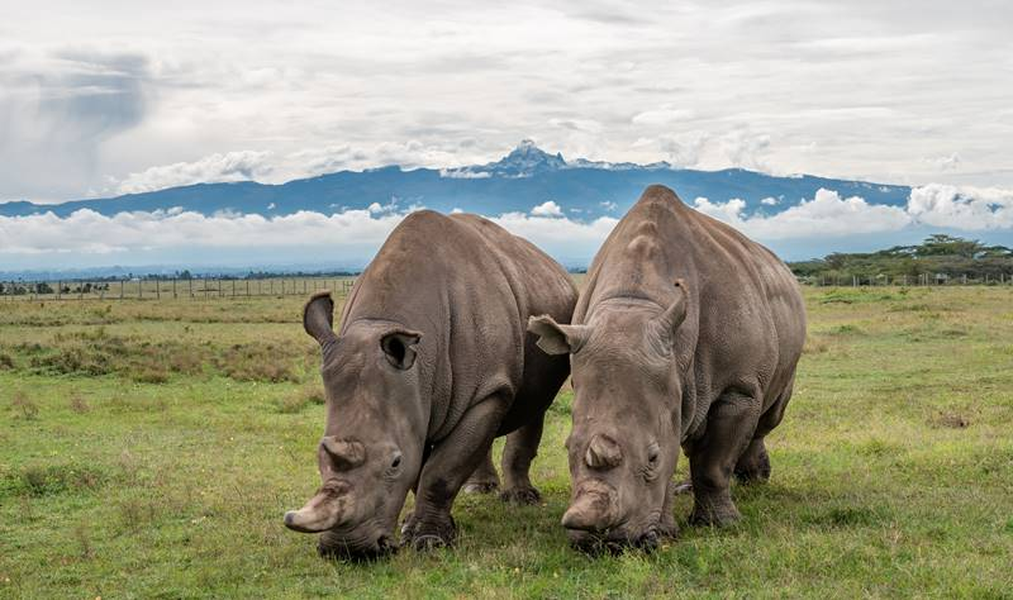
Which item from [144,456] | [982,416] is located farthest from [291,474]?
[982,416]

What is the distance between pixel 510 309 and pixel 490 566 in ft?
8.41

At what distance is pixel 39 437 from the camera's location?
16531 millimetres

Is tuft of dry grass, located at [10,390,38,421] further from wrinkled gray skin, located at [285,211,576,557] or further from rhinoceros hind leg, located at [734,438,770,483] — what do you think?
rhinoceros hind leg, located at [734,438,770,483]

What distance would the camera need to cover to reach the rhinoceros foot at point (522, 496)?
38.9 feet

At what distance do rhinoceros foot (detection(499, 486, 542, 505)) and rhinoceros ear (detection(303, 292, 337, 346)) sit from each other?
364 centimetres

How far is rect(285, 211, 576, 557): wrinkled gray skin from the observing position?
8.21 meters

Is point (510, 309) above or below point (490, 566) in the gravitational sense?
above

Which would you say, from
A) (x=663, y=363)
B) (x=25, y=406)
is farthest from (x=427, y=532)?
(x=25, y=406)

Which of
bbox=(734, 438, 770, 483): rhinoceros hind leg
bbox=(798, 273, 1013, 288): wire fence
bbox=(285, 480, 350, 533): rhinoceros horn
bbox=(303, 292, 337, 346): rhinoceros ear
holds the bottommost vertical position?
bbox=(798, 273, 1013, 288): wire fence

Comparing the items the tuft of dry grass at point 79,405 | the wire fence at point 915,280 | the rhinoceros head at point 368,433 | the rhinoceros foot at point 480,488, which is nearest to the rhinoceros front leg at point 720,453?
the rhinoceros head at point 368,433

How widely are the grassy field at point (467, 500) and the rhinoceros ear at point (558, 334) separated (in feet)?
5.28

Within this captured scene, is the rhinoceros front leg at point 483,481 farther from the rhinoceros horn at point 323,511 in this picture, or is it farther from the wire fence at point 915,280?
the wire fence at point 915,280

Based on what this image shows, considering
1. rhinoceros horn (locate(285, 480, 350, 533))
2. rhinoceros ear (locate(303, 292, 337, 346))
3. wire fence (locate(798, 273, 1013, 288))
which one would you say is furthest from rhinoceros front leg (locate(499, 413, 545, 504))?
wire fence (locate(798, 273, 1013, 288))

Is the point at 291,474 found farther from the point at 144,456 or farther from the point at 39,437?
the point at 39,437
